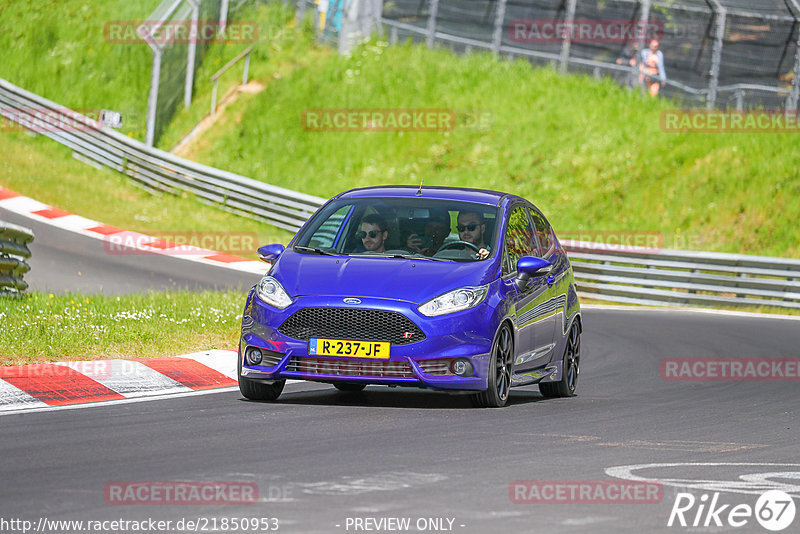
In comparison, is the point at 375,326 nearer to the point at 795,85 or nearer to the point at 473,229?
the point at 473,229

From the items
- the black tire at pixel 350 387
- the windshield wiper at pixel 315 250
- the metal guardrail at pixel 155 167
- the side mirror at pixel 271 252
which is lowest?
the metal guardrail at pixel 155 167

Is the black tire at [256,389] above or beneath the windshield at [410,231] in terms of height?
beneath

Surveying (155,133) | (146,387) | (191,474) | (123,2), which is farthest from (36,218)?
(191,474)

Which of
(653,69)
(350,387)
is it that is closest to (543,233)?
(350,387)

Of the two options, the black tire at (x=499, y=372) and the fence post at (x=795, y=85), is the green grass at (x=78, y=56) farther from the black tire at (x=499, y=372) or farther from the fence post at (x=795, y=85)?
the black tire at (x=499, y=372)

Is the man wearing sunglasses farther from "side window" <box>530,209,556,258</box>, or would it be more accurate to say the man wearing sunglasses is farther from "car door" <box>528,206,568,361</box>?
"side window" <box>530,209,556,258</box>

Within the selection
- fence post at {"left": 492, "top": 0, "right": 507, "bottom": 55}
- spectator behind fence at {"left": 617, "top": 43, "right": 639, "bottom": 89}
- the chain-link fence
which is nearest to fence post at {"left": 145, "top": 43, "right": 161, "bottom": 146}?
the chain-link fence

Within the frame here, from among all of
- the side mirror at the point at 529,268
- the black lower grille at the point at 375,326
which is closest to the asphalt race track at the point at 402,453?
the black lower grille at the point at 375,326

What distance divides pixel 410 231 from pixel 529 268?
94 centimetres

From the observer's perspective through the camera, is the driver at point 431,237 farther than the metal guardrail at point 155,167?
No

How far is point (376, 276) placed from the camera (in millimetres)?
9898

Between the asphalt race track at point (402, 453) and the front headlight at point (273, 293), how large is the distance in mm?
726

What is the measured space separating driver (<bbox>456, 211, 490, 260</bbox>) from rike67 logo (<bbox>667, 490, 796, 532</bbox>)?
426 cm

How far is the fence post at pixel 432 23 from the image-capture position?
3284 cm
